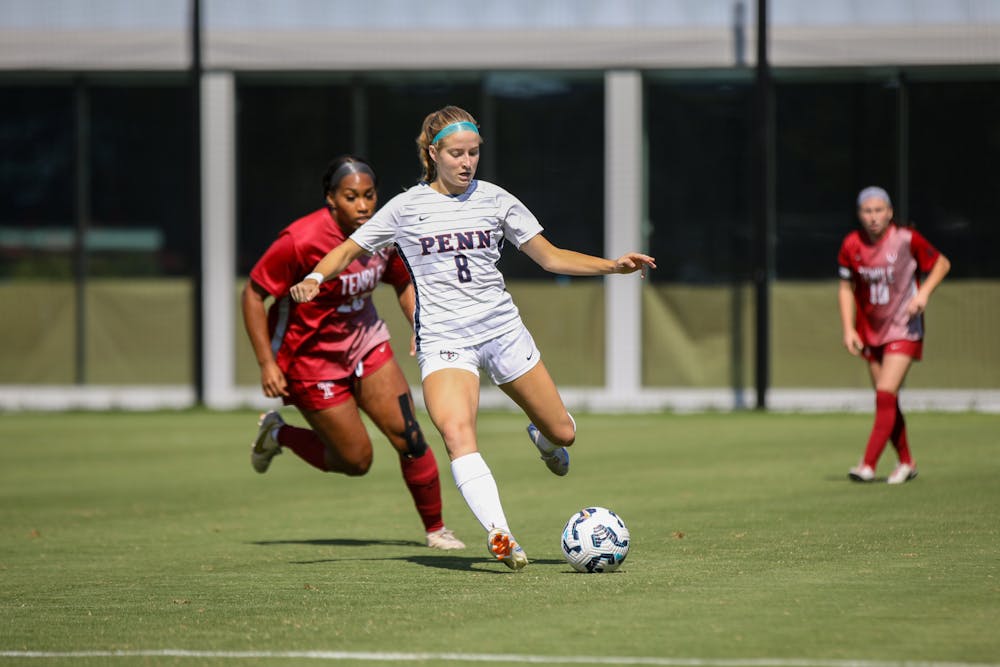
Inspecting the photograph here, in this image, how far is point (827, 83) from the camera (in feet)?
72.8

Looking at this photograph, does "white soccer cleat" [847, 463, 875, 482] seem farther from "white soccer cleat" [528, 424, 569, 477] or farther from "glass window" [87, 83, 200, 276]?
"glass window" [87, 83, 200, 276]

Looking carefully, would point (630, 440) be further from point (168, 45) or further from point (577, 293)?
point (168, 45)

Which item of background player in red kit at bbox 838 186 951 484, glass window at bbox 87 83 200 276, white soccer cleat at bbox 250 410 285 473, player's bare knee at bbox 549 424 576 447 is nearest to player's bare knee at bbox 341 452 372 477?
white soccer cleat at bbox 250 410 285 473

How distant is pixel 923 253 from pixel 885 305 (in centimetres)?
48

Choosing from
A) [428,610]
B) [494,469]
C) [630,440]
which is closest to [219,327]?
[630,440]

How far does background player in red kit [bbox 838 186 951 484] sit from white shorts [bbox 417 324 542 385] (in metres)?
4.78

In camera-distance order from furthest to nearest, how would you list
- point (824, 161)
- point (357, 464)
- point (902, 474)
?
point (824, 161) → point (902, 474) → point (357, 464)

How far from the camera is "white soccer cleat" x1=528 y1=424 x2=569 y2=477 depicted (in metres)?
8.59

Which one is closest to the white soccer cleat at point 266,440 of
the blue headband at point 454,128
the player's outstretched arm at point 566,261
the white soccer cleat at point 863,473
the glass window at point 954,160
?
the player's outstretched arm at point 566,261

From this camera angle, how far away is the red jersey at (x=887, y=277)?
1230 cm

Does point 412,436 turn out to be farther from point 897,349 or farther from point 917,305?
point 897,349

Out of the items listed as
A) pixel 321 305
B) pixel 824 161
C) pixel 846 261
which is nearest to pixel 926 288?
pixel 846 261

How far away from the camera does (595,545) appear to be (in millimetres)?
7598

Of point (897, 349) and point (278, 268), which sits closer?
point (278, 268)
